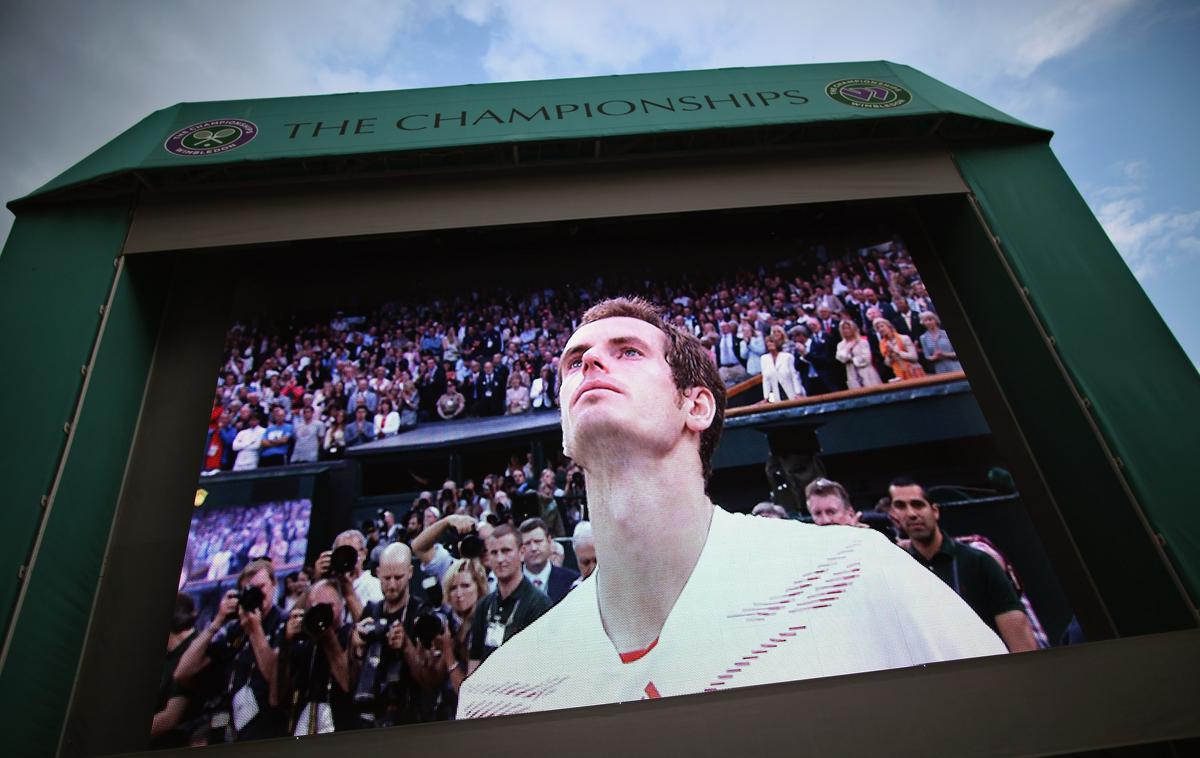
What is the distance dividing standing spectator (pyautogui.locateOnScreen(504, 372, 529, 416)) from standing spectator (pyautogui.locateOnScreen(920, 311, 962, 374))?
9.91 ft

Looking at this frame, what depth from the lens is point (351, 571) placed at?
13.2ft

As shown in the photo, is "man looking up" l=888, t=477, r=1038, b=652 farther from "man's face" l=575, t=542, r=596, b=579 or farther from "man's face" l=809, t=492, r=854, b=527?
"man's face" l=575, t=542, r=596, b=579

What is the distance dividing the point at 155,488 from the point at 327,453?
110 centimetres

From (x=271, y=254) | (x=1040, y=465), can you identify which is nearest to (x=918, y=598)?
(x=1040, y=465)

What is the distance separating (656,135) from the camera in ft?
14.9

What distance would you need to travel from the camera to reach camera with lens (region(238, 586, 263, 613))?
3.87 m

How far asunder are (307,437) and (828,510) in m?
3.70

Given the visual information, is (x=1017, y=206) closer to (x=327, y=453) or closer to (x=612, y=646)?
(x=612, y=646)

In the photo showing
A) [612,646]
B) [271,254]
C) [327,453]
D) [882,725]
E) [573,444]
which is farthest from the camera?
[271,254]

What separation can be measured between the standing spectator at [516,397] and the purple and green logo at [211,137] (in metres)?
2.62

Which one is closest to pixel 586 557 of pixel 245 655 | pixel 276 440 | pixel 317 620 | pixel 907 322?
pixel 317 620

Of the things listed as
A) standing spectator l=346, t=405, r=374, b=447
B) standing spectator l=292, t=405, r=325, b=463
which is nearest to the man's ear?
standing spectator l=346, t=405, r=374, b=447

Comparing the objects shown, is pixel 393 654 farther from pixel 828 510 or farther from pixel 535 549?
pixel 828 510

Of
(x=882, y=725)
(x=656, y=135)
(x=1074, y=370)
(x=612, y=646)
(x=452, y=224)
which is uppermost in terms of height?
(x=656, y=135)
